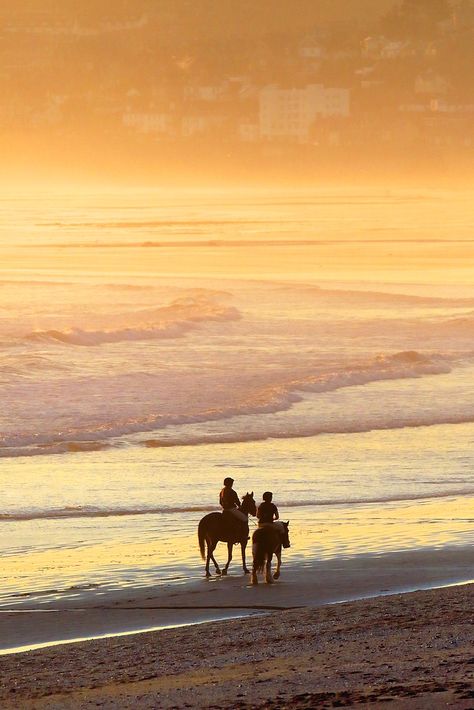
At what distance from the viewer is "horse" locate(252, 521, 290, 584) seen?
373 inches

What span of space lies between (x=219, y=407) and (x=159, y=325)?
444 inches

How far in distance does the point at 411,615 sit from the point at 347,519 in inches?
162

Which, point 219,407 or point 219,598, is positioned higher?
point 219,407

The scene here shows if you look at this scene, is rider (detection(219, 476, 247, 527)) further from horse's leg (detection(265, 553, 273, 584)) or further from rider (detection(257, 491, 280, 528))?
horse's leg (detection(265, 553, 273, 584))

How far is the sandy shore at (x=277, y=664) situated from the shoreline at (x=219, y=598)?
0.37 m

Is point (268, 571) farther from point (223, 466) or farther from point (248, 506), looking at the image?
point (223, 466)

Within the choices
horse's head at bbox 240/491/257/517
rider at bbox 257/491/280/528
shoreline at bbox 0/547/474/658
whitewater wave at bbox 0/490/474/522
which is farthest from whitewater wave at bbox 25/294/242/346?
rider at bbox 257/491/280/528

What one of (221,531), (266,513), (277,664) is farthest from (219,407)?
(277,664)

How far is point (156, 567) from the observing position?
1023 cm

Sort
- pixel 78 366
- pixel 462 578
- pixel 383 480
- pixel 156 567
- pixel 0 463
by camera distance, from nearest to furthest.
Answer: pixel 462 578
pixel 156 567
pixel 383 480
pixel 0 463
pixel 78 366

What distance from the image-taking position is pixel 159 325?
3112 cm

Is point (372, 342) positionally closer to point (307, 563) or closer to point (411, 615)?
point (307, 563)

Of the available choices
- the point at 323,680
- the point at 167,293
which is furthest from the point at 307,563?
the point at 167,293

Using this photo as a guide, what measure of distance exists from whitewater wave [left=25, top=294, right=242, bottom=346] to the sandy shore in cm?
2084
